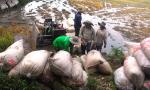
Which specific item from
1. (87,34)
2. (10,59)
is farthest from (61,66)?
(87,34)

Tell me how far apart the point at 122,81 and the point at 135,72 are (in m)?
0.43

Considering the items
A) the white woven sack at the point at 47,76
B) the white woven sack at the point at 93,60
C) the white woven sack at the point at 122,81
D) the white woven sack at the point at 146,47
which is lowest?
the white woven sack at the point at 122,81

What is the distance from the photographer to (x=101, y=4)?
21.9 m

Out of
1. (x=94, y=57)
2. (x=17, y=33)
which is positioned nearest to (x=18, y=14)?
(x=17, y=33)

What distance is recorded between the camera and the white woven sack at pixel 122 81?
777 centimetres

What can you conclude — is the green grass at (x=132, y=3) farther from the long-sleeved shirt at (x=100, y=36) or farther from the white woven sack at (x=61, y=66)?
the white woven sack at (x=61, y=66)

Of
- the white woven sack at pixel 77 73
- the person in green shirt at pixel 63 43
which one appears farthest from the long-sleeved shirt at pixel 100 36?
the white woven sack at pixel 77 73

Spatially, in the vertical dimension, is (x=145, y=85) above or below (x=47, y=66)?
below

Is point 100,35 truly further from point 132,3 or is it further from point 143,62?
point 132,3

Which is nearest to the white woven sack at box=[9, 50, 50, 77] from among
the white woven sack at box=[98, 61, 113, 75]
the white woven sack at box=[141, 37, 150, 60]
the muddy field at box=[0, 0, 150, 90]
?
the white woven sack at box=[98, 61, 113, 75]

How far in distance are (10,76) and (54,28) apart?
13.7ft

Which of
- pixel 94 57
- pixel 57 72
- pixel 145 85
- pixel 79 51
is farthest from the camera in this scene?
pixel 79 51

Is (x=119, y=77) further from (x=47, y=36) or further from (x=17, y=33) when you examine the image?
(x=17, y=33)

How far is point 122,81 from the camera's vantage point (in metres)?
7.89
